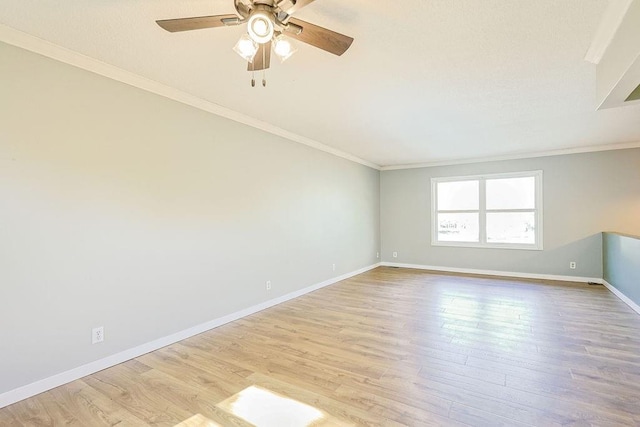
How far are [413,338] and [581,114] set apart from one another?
333 centimetres

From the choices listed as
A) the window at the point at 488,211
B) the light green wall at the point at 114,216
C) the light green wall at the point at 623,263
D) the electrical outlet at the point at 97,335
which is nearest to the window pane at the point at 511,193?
the window at the point at 488,211

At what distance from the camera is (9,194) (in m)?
2.06

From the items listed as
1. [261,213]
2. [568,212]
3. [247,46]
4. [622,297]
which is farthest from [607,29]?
[568,212]

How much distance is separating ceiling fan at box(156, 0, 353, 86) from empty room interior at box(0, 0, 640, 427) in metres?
0.01

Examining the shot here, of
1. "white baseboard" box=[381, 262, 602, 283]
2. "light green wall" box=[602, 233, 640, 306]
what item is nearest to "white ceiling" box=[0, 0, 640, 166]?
"light green wall" box=[602, 233, 640, 306]

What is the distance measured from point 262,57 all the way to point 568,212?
6211 millimetres

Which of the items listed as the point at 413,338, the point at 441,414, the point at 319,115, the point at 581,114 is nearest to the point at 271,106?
the point at 319,115

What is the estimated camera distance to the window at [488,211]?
235 inches

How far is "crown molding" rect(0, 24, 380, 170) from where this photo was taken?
210 cm

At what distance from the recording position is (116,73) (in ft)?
8.53

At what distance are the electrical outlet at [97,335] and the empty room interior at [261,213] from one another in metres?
0.01

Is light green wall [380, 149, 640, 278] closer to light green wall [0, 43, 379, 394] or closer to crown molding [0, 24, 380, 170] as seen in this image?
light green wall [0, 43, 379, 394]

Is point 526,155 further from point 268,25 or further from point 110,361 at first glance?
point 110,361

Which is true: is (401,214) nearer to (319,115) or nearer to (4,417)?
(319,115)
